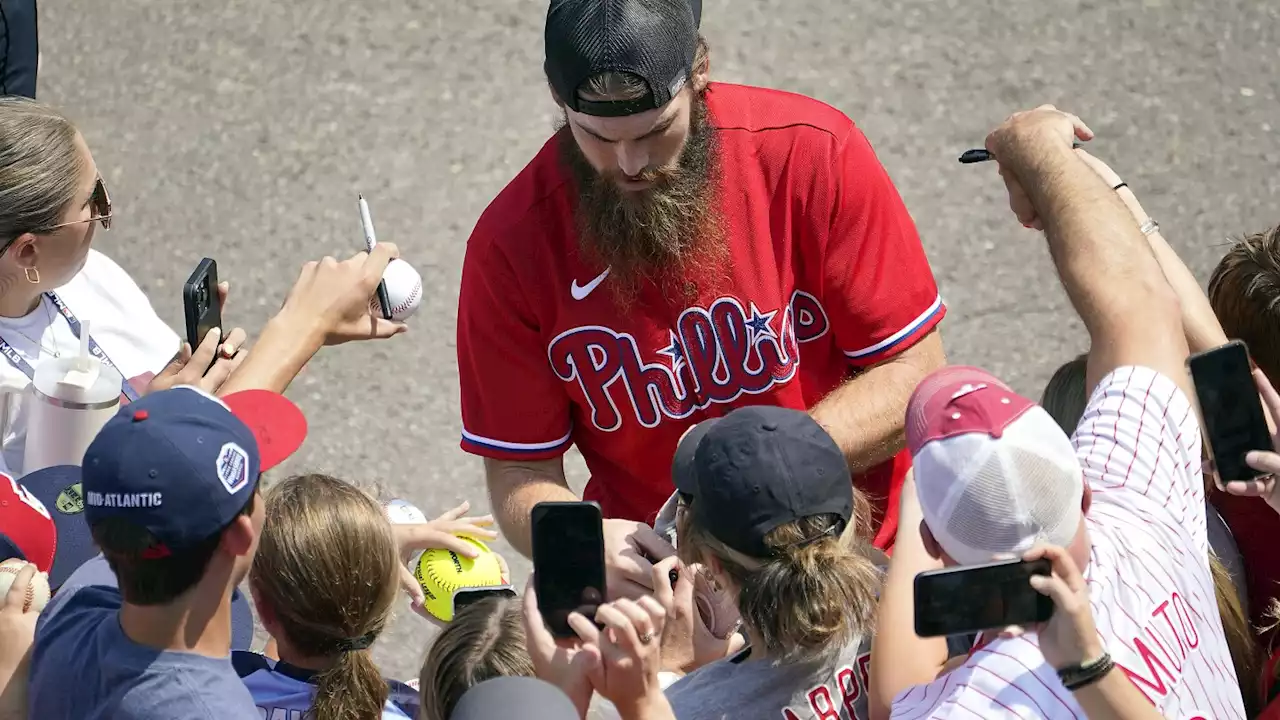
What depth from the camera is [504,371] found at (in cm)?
286

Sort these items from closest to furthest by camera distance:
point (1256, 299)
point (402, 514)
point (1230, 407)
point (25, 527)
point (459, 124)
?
1. point (1230, 407)
2. point (25, 527)
3. point (1256, 299)
4. point (402, 514)
5. point (459, 124)

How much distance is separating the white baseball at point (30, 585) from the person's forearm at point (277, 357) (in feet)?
1.89

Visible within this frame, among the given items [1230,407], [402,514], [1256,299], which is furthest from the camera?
[402,514]

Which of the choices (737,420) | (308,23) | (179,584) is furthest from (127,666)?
(308,23)

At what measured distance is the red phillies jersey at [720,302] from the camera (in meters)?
2.79

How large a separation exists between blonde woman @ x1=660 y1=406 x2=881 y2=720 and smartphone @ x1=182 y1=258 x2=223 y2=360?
47.9 inches

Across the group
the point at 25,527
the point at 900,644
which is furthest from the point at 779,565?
the point at 25,527

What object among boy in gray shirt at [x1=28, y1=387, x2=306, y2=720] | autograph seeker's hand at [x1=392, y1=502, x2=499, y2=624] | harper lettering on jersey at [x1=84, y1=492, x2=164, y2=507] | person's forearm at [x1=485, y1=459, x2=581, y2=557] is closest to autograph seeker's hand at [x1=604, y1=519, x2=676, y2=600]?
person's forearm at [x1=485, y1=459, x2=581, y2=557]

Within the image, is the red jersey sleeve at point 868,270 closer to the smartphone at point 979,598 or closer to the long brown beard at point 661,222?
the long brown beard at point 661,222

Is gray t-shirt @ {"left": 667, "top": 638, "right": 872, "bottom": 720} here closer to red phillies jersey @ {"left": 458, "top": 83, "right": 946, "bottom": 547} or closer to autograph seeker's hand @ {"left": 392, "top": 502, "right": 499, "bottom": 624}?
red phillies jersey @ {"left": 458, "top": 83, "right": 946, "bottom": 547}

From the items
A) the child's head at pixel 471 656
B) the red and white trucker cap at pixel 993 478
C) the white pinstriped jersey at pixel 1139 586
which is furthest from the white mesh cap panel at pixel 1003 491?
the child's head at pixel 471 656

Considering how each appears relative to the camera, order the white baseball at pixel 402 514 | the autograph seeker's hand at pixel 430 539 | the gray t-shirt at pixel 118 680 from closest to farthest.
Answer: the gray t-shirt at pixel 118 680, the autograph seeker's hand at pixel 430 539, the white baseball at pixel 402 514

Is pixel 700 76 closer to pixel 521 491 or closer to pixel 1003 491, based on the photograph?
A: pixel 521 491

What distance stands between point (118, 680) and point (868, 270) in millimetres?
1567
